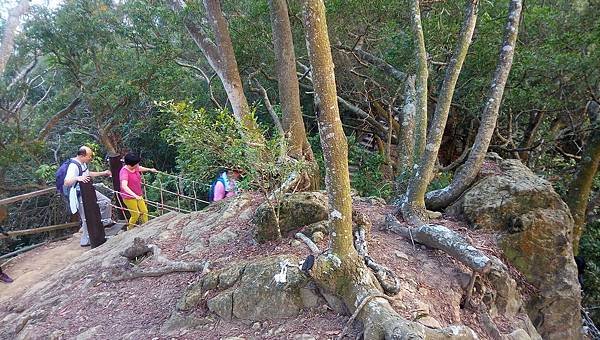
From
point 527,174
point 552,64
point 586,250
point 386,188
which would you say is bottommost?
point 586,250

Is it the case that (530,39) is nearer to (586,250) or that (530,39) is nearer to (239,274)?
(586,250)

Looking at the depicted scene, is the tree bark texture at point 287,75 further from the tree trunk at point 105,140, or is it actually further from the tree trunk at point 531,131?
the tree trunk at point 105,140

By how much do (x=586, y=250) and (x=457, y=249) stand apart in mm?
6392

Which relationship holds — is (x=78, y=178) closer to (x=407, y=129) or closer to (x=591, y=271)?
(x=407, y=129)

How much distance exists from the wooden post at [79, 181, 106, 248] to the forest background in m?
1.36

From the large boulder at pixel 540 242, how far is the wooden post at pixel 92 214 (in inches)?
211

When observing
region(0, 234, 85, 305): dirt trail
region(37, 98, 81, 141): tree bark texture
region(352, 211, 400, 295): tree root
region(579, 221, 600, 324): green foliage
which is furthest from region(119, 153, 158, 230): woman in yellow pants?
region(579, 221, 600, 324): green foliage

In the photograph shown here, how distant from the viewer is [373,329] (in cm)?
297

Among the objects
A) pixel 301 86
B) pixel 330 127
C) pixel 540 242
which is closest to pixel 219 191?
pixel 330 127

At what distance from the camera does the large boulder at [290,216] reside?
14.8 feet

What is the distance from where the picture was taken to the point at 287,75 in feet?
23.4

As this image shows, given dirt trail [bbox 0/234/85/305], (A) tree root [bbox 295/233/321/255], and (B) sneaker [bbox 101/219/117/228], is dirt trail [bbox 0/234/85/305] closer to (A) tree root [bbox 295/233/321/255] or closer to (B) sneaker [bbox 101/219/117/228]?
(B) sneaker [bbox 101/219/117/228]

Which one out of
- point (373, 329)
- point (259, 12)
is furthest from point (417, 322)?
point (259, 12)

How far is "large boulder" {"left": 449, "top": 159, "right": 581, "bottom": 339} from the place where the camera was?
16.2 feet
